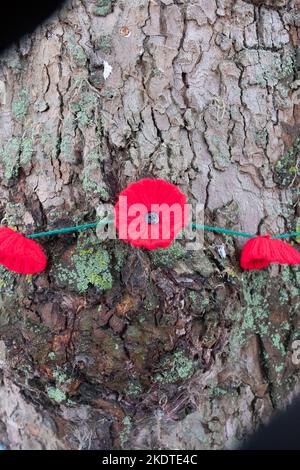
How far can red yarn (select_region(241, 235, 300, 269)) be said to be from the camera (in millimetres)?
892

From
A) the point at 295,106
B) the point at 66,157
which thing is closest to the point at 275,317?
the point at 295,106

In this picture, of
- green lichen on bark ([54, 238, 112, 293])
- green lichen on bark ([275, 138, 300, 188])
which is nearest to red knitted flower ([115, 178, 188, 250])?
green lichen on bark ([54, 238, 112, 293])

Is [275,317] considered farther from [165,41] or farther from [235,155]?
[165,41]

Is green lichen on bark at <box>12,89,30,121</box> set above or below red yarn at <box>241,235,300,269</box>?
above

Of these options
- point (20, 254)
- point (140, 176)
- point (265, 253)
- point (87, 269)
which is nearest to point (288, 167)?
point (265, 253)

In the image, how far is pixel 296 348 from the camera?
3.45 feet

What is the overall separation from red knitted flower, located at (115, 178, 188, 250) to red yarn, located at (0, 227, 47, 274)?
0.19 m

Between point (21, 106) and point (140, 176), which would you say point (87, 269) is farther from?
point (21, 106)

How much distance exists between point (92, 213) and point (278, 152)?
0.44 meters

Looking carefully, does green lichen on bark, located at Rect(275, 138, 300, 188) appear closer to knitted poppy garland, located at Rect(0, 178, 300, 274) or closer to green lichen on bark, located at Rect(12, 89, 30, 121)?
knitted poppy garland, located at Rect(0, 178, 300, 274)

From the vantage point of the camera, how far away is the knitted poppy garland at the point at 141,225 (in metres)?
0.79

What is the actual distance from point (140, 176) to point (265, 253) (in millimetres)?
298

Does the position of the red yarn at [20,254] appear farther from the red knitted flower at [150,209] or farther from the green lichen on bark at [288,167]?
the green lichen on bark at [288,167]

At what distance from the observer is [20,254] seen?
86 cm
